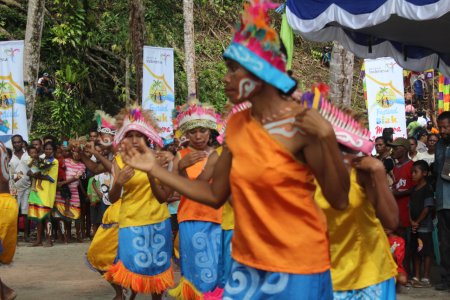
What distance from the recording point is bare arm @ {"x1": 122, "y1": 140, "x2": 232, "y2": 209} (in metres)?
2.63

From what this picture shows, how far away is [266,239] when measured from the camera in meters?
2.35

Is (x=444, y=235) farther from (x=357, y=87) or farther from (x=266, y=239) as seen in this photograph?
(x=357, y=87)

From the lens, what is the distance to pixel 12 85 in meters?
11.5

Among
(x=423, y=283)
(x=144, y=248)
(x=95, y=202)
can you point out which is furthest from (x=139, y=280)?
(x=95, y=202)

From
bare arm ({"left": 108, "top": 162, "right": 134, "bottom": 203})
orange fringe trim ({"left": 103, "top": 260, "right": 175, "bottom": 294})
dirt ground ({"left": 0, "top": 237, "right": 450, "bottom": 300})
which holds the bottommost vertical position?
dirt ground ({"left": 0, "top": 237, "right": 450, "bottom": 300})

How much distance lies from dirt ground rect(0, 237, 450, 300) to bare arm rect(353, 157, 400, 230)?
376cm

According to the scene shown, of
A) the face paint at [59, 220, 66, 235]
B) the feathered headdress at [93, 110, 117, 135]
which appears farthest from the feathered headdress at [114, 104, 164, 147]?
the face paint at [59, 220, 66, 235]

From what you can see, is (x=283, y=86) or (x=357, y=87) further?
(x=357, y=87)

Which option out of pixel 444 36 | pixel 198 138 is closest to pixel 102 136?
pixel 198 138

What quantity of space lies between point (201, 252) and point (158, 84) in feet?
28.1

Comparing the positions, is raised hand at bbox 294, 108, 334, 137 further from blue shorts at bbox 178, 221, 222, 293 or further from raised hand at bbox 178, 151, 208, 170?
blue shorts at bbox 178, 221, 222, 293

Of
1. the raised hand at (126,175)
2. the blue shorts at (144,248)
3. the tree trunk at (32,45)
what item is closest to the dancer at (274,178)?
the raised hand at (126,175)

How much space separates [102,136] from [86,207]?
6.04 metres

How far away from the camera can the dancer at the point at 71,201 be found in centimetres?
1134
